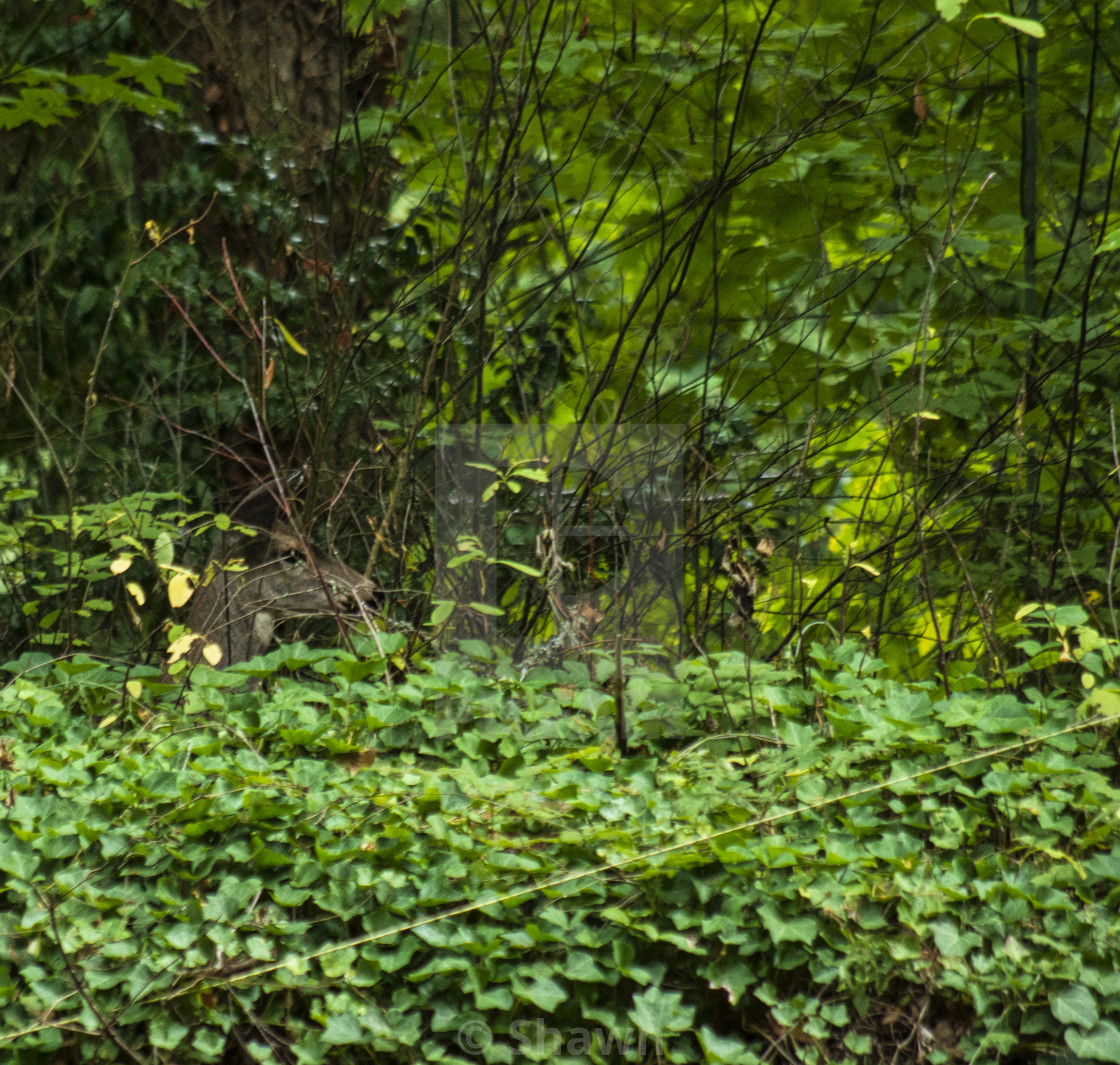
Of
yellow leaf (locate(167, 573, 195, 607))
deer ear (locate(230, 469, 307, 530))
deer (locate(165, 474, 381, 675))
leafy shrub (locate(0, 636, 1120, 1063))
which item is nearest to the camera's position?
leafy shrub (locate(0, 636, 1120, 1063))

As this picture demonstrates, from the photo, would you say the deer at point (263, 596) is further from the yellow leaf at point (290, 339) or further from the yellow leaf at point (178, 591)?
the yellow leaf at point (290, 339)

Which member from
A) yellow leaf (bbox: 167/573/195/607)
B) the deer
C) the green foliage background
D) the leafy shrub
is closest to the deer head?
the deer

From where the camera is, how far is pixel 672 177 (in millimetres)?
3713

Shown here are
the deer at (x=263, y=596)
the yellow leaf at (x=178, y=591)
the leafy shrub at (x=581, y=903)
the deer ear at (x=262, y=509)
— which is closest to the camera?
the leafy shrub at (x=581, y=903)

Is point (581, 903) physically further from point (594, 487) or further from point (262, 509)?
point (262, 509)

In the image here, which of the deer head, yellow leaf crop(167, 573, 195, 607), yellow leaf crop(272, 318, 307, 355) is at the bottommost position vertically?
the deer head

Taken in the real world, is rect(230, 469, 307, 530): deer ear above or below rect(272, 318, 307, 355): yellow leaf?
below

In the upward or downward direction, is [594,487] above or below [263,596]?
above

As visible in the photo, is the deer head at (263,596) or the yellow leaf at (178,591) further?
the deer head at (263,596)

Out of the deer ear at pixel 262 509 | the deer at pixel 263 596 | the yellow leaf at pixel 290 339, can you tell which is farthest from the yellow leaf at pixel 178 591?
the deer ear at pixel 262 509

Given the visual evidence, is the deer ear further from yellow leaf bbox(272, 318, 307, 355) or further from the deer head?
yellow leaf bbox(272, 318, 307, 355)

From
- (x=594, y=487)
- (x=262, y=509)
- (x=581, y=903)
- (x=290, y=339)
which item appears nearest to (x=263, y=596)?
(x=262, y=509)

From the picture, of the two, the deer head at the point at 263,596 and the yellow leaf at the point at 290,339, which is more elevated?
the yellow leaf at the point at 290,339

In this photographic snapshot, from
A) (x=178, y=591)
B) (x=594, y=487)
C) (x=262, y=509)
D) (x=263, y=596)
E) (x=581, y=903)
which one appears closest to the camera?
(x=581, y=903)
